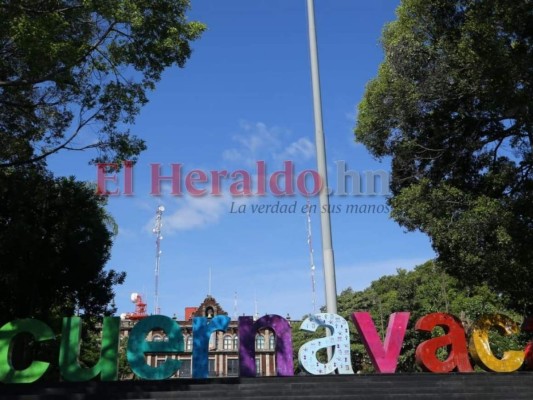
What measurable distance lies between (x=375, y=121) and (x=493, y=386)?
783 centimetres

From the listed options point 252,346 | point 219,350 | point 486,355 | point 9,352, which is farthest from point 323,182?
point 219,350

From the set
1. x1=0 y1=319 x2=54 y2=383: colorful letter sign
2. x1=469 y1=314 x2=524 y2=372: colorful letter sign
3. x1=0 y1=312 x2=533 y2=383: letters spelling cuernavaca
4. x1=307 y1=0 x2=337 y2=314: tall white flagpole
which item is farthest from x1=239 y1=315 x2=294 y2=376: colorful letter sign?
x1=469 y1=314 x2=524 y2=372: colorful letter sign

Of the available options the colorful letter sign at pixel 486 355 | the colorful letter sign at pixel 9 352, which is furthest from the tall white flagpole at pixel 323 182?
the colorful letter sign at pixel 9 352

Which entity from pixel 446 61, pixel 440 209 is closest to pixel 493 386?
pixel 440 209

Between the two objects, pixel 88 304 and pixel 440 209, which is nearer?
pixel 440 209

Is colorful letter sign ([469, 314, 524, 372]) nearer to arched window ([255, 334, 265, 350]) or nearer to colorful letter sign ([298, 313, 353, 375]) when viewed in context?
colorful letter sign ([298, 313, 353, 375])

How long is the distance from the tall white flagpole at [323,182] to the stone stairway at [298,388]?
176cm

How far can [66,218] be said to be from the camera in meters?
20.0

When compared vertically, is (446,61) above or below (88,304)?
above

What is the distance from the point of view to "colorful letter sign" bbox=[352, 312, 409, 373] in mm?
12750

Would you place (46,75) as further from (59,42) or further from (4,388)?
(4,388)

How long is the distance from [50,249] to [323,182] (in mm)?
11841

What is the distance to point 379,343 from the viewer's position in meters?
12.9

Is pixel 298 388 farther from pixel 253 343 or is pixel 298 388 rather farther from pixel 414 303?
pixel 414 303
